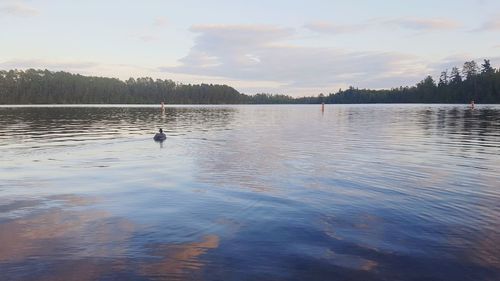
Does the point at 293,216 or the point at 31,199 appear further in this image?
the point at 31,199

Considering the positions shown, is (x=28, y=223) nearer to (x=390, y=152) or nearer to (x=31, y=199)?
(x=31, y=199)

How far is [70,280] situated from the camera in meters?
7.20

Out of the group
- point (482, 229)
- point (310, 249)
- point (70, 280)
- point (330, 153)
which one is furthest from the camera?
point (330, 153)

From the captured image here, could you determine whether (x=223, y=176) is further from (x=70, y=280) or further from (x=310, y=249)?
(x=70, y=280)

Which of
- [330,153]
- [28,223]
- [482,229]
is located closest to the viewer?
[482,229]

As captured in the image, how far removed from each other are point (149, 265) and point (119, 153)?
1885 cm

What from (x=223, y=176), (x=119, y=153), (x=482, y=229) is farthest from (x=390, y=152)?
(x=119, y=153)

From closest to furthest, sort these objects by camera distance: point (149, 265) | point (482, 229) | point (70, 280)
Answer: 1. point (70, 280)
2. point (149, 265)
3. point (482, 229)

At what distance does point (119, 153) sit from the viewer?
25406 millimetres

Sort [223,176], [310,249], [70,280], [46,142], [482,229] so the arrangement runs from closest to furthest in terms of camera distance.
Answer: [70,280] → [310,249] → [482,229] → [223,176] → [46,142]

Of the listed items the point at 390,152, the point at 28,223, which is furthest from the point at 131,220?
the point at 390,152

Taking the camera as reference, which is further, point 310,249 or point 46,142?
point 46,142

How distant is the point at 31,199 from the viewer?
43.8ft

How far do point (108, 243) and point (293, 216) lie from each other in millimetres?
5125
